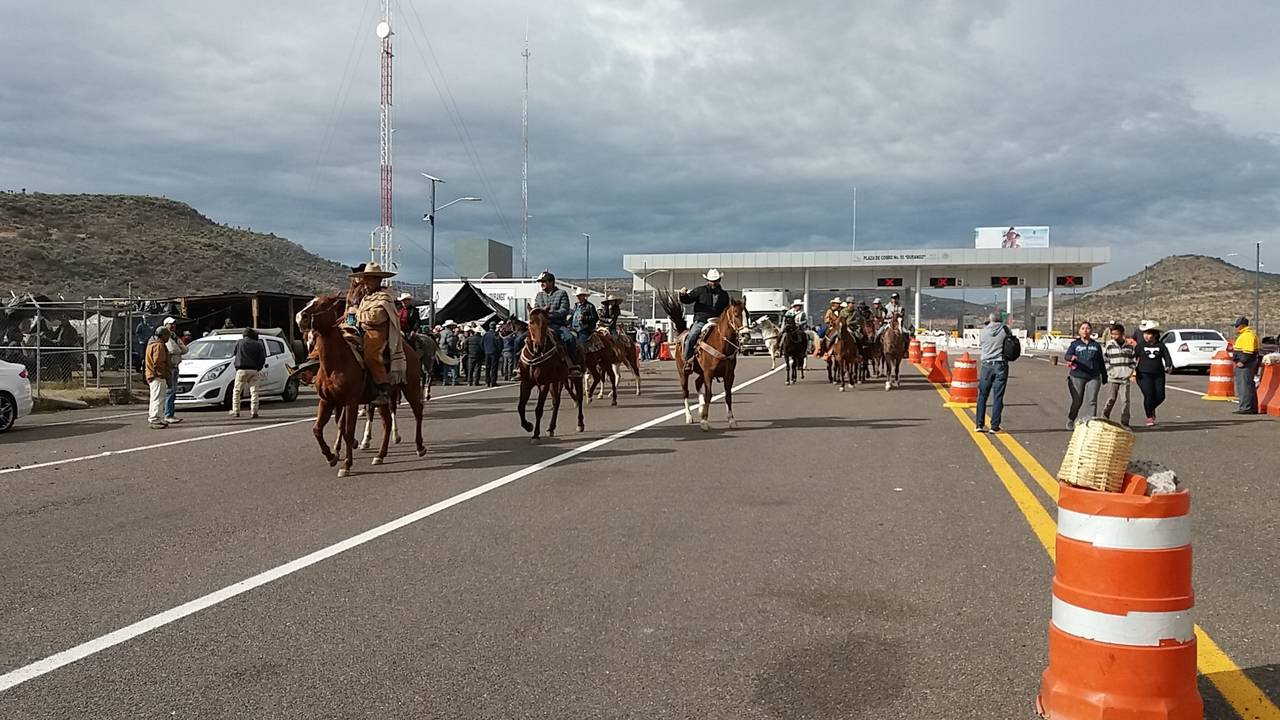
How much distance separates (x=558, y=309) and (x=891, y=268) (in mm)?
71451

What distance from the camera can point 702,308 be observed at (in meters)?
15.6

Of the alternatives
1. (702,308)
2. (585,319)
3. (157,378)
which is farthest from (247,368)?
(702,308)

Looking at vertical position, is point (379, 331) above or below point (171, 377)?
above

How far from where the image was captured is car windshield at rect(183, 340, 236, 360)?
831 inches

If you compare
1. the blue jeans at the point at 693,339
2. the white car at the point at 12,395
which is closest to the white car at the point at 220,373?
the white car at the point at 12,395

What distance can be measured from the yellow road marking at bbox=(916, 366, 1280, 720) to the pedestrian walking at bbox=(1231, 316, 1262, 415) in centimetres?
567

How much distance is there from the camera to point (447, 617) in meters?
5.34

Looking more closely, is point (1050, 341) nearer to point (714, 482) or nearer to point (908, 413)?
point (908, 413)

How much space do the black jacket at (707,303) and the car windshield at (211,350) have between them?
38.1ft

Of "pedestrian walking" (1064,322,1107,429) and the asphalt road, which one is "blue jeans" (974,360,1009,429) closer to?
"pedestrian walking" (1064,322,1107,429)

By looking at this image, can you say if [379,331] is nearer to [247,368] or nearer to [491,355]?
[247,368]

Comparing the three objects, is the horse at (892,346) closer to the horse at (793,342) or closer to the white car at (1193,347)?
the horse at (793,342)

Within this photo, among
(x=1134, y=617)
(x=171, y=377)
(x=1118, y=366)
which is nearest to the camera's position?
(x=1134, y=617)

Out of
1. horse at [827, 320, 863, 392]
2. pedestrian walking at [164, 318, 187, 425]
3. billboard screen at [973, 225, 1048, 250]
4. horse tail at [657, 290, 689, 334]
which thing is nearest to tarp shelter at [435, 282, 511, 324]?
horse at [827, 320, 863, 392]
